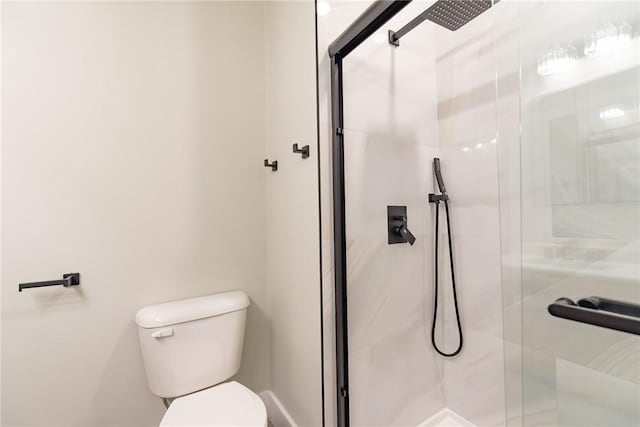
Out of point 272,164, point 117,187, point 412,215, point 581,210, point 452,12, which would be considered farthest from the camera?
point 272,164

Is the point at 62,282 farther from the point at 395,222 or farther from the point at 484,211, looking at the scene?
the point at 484,211

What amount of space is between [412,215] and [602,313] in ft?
2.45

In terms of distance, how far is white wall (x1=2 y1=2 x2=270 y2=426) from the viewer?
1.10 m

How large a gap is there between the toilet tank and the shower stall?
1.54 feet

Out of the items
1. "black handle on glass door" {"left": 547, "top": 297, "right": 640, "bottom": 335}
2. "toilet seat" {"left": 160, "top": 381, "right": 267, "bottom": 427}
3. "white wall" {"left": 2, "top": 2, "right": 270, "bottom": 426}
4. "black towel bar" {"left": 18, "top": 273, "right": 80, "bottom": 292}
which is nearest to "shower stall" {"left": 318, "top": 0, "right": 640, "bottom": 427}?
"black handle on glass door" {"left": 547, "top": 297, "right": 640, "bottom": 335}

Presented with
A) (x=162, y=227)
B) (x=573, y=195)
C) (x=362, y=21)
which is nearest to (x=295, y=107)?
(x=362, y=21)

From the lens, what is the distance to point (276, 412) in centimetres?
149

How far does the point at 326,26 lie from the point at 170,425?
1.56m

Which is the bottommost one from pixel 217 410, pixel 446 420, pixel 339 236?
pixel 446 420

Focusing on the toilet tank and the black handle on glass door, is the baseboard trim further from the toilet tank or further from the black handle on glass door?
the black handle on glass door

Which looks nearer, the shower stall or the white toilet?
the shower stall

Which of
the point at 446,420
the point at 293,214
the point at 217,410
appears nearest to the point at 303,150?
the point at 293,214

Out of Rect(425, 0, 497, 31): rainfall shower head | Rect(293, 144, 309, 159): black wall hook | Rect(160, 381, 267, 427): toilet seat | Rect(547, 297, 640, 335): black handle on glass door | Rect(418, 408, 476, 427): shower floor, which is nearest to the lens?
Rect(547, 297, 640, 335): black handle on glass door

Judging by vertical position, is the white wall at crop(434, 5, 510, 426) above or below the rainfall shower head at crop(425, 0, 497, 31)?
below
